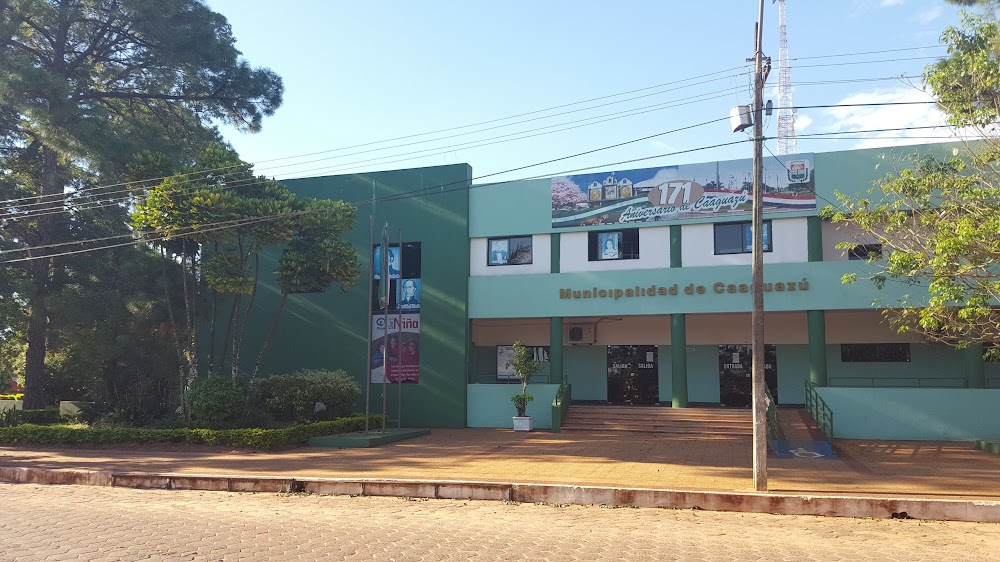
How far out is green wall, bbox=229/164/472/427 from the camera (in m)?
24.3

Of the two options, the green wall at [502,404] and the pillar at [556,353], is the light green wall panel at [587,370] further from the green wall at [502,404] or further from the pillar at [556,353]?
the green wall at [502,404]

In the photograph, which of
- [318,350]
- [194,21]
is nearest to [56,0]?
[194,21]

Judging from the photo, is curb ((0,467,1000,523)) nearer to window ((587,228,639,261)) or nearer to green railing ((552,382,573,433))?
green railing ((552,382,573,433))

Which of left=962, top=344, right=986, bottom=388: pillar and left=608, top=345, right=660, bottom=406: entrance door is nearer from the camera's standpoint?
left=962, top=344, right=986, bottom=388: pillar

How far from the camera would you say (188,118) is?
1011 inches

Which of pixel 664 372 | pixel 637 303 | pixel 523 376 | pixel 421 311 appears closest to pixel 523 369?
pixel 523 376

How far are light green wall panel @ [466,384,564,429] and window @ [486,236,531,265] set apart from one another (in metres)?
4.08

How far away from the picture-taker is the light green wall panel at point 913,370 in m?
23.1

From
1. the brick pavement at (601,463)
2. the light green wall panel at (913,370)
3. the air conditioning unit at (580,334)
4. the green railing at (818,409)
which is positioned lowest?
the brick pavement at (601,463)

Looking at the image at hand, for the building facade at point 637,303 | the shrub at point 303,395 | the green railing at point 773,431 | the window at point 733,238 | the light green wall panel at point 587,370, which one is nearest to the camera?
the green railing at point 773,431

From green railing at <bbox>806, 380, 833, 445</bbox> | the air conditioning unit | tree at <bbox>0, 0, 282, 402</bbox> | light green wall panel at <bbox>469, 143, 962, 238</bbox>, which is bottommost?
green railing at <bbox>806, 380, 833, 445</bbox>

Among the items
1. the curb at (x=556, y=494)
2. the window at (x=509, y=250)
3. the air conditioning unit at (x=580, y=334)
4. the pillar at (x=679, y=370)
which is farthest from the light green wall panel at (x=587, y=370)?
the curb at (x=556, y=494)

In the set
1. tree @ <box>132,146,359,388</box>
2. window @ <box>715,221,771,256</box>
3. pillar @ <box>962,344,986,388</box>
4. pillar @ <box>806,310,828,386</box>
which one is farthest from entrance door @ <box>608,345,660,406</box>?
tree @ <box>132,146,359,388</box>

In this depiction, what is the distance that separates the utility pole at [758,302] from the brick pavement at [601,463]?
61cm
